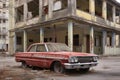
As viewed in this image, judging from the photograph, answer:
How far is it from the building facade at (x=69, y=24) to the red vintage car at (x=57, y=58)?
1075cm

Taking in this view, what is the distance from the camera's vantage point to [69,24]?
25391mm

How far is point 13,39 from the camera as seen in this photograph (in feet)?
126

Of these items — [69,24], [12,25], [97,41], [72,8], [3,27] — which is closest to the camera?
[72,8]

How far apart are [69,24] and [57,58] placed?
13.0 meters

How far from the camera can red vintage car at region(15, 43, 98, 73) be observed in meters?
12.1

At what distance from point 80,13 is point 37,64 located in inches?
524

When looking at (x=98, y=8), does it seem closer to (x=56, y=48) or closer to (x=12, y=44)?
(x=12, y=44)

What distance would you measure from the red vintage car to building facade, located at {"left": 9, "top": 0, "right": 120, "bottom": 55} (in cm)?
1075

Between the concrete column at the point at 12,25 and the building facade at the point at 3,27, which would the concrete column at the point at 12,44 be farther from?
the building facade at the point at 3,27

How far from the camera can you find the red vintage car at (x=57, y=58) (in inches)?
477

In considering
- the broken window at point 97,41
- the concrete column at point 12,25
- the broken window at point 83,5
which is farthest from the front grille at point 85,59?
the concrete column at point 12,25

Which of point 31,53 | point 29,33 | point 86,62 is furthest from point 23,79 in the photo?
point 29,33

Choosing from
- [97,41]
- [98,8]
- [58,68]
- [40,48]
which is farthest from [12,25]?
[58,68]

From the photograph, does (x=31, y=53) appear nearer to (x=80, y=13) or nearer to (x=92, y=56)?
(x=92, y=56)
